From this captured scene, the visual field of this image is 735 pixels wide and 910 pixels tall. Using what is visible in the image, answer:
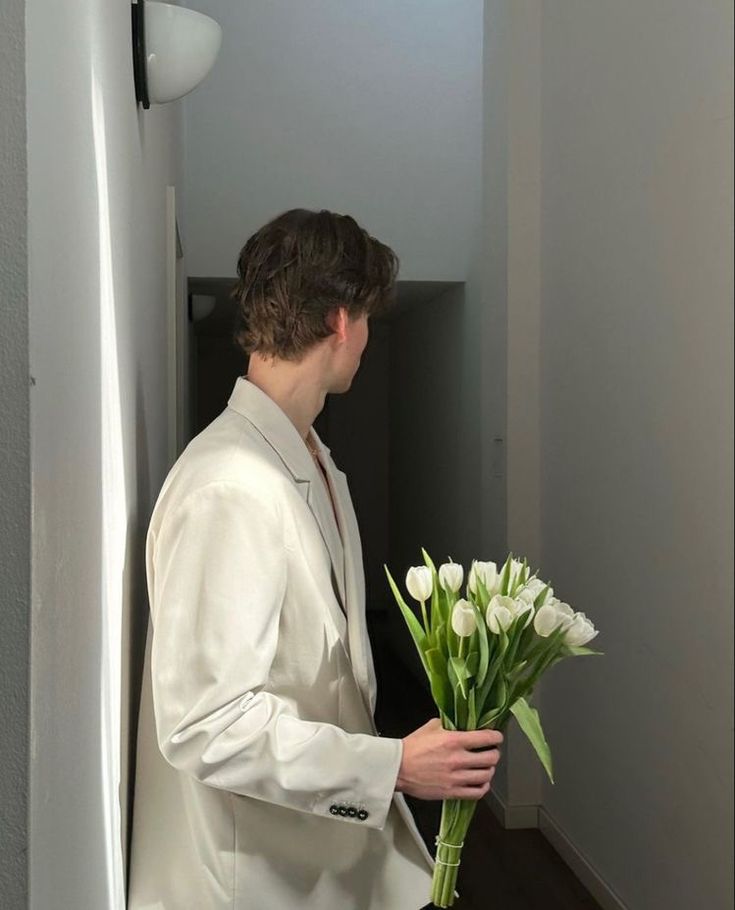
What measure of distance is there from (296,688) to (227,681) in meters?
0.18

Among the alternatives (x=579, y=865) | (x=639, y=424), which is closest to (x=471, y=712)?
(x=639, y=424)

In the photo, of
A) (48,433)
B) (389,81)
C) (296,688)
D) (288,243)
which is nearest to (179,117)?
(389,81)

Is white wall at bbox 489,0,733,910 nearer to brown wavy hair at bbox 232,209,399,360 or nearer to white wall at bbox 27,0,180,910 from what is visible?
brown wavy hair at bbox 232,209,399,360

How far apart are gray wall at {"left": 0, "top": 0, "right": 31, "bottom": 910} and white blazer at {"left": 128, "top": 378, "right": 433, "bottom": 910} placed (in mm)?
Result: 465

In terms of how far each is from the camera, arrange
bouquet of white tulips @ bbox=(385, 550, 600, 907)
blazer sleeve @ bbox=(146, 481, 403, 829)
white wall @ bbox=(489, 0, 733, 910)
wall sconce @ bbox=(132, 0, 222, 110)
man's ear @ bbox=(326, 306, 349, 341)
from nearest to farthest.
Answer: blazer sleeve @ bbox=(146, 481, 403, 829), bouquet of white tulips @ bbox=(385, 550, 600, 907), man's ear @ bbox=(326, 306, 349, 341), wall sconce @ bbox=(132, 0, 222, 110), white wall @ bbox=(489, 0, 733, 910)

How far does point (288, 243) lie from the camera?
1.56m

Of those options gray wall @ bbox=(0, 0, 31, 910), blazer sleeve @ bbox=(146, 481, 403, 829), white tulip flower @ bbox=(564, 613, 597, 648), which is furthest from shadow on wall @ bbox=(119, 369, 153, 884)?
gray wall @ bbox=(0, 0, 31, 910)

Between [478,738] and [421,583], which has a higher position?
[421,583]

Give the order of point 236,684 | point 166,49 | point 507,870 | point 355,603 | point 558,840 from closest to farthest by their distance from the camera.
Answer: point 236,684, point 355,603, point 166,49, point 507,870, point 558,840

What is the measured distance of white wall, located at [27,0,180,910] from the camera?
83 centimetres

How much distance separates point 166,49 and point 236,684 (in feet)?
4.12

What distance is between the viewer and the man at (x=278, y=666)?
125 centimetres

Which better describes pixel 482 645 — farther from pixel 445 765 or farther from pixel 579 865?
pixel 579 865

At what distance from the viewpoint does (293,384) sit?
1.60 m
